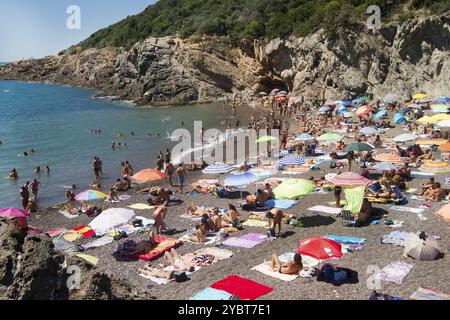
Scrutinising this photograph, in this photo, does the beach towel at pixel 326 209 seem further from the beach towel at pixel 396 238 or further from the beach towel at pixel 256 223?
the beach towel at pixel 396 238

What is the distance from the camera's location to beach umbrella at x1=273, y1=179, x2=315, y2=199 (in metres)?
13.5

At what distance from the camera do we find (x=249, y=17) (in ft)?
210

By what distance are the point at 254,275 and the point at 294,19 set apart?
49.4 m

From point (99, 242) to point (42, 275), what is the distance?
26.8ft

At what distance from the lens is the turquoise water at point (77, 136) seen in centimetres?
2616

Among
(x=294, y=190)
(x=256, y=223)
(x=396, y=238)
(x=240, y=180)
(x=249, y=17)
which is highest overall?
(x=249, y=17)

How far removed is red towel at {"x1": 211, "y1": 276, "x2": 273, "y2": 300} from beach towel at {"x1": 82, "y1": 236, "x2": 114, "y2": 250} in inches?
222

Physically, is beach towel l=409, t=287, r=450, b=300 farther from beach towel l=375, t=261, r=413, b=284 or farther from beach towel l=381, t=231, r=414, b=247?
beach towel l=381, t=231, r=414, b=247

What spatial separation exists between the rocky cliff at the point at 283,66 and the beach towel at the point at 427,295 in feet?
104

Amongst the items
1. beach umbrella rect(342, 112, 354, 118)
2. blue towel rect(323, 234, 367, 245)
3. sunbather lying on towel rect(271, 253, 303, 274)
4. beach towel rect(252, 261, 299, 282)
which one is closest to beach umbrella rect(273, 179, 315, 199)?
blue towel rect(323, 234, 367, 245)

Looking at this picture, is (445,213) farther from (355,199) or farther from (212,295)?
(212,295)

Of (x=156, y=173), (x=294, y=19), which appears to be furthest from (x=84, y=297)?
(x=294, y=19)

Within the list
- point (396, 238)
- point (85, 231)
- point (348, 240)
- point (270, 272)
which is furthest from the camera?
point (85, 231)

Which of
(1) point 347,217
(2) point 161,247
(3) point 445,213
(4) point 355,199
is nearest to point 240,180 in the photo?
(1) point 347,217
